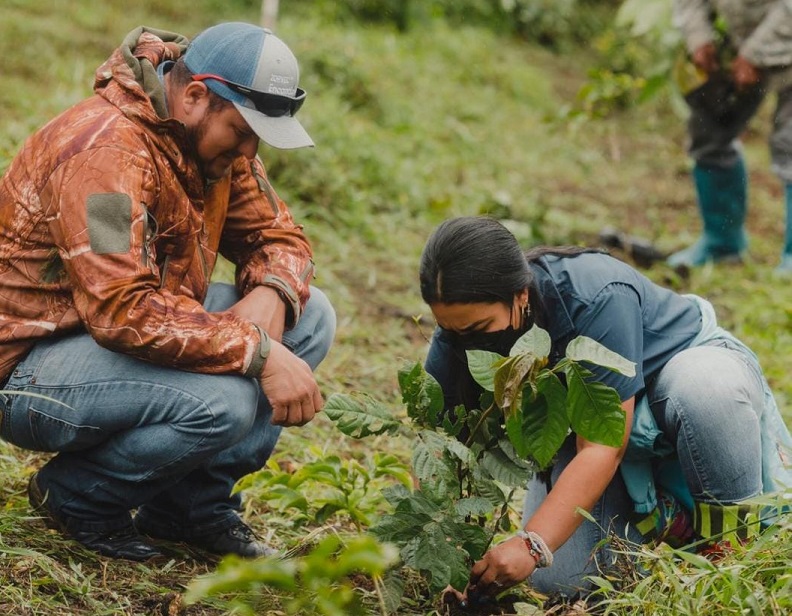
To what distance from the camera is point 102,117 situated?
196cm

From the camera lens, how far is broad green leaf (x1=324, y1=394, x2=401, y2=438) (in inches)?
73.8

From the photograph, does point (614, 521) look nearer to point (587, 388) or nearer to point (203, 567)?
point (587, 388)

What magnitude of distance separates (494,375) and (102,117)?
35.7 inches

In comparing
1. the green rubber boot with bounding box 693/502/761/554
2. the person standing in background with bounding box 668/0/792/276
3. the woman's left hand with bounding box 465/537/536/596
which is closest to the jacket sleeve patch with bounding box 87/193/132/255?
the woman's left hand with bounding box 465/537/536/596

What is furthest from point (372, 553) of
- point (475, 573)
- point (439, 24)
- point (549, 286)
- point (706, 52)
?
point (439, 24)

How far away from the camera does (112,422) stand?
2.01 meters

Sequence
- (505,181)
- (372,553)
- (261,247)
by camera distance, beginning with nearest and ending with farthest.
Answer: (372,553), (261,247), (505,181)

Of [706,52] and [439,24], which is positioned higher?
[706,52]

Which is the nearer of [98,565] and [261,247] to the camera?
[98,565]

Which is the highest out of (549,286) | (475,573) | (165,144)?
(165,144)

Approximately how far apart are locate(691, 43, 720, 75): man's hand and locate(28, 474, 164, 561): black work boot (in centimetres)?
383

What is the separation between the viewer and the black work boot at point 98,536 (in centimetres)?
212

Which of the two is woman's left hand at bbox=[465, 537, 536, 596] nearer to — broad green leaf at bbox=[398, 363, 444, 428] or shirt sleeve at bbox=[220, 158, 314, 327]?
broad green leaf at bbox=[398, 363, 444, 428]

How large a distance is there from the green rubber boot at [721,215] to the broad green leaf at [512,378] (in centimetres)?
362
